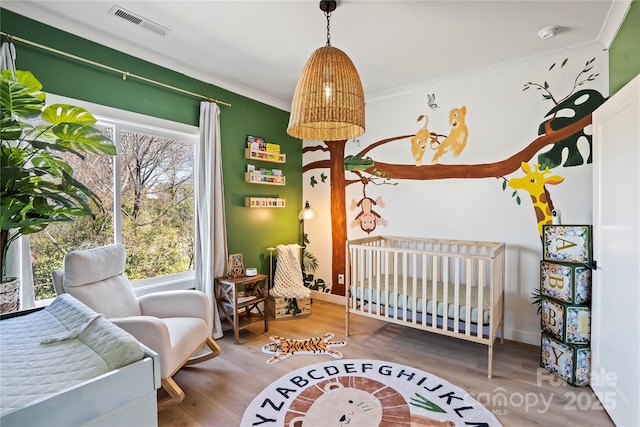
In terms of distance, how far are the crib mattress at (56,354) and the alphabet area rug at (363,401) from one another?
42.6 inches

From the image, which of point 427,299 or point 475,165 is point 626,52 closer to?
point 475,165

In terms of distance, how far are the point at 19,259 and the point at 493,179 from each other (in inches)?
145

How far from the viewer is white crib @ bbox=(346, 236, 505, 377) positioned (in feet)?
7.50

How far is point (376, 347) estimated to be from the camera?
2.67 metres

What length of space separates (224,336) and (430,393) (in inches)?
74.5

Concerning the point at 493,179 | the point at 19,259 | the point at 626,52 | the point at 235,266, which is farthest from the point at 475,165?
the point at 19,259

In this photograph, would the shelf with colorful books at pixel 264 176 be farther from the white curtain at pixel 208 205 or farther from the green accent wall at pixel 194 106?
the white curtain at pixel 208 205

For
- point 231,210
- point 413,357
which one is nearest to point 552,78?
point 413,357

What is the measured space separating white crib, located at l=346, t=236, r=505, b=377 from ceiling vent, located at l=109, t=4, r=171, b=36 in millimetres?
2311

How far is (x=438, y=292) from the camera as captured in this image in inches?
107

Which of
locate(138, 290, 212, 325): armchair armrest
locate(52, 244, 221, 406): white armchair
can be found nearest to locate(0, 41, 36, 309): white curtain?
locate(52, 244, 221, 406): white armchair

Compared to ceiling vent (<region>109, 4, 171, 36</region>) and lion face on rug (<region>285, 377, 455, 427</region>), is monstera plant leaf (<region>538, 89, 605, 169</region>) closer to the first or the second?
lion face on rug (<region>285, 377, 455, 427</region>)

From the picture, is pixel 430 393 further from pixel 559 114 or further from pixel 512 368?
pixel 559 114

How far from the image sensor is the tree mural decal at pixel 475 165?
8.14ft
